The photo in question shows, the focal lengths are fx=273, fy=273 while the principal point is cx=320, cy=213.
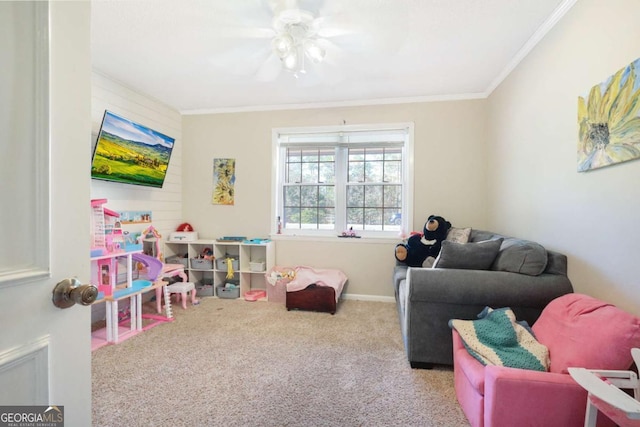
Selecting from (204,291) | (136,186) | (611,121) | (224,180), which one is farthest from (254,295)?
(611,121)

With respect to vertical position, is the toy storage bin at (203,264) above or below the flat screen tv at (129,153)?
below

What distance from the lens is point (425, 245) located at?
293cm

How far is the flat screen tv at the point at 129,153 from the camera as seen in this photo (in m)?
2.48

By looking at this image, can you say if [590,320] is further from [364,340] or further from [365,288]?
[365,288]

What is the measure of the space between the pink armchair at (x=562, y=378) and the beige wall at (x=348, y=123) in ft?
6.71

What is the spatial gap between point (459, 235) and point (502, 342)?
1.53 metres

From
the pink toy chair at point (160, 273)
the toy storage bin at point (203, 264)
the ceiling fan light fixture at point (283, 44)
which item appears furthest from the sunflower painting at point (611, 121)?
the toy storage bin at point (203, 264)

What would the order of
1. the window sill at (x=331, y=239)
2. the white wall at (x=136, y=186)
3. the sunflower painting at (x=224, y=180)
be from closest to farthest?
1. the white wall at (x=136, y=186)
2. the window sill at (x=331, y=239)
3. the sunflower painting at (x=224, y=180)

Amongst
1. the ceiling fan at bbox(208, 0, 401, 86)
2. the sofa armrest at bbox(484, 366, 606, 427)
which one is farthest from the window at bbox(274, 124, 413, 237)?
the sofa armrest at bbox(484, 366, 606, 427)

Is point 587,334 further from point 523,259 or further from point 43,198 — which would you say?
point 43,198

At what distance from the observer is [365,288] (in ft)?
11.4

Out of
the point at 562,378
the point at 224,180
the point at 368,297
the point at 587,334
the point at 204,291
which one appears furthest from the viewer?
the point at 224,180

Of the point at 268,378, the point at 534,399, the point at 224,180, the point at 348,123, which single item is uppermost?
the point at 348,123

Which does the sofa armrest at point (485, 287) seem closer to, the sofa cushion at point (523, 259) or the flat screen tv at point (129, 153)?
the sofa cushion at point (523, 259)
